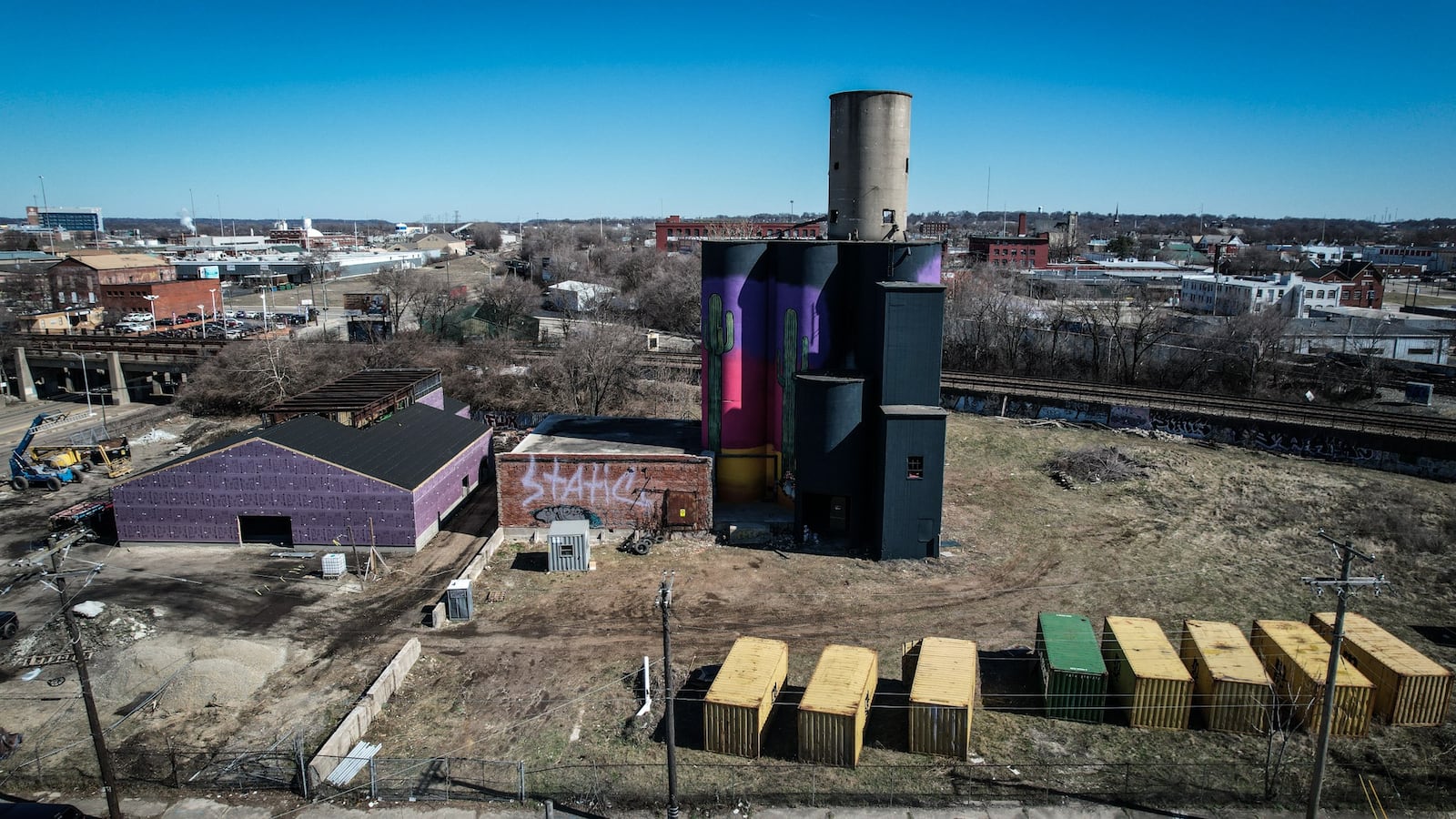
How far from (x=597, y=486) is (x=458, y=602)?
715cm

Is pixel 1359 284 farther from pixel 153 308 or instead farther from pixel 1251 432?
pixel 153 308

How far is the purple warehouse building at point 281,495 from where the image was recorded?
2728cm

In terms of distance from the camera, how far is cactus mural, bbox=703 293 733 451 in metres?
29.9

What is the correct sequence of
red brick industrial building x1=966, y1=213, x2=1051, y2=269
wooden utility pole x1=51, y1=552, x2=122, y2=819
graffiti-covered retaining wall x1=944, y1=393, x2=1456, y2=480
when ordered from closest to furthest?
wooden utility pole x1=51, y1=552, x2=122, y2=819 < graffiti-covered retaining wall x1=944, y1=393, x2=1456, y2=480 < red brick industrial building x1=966, y1=213, x2=1051, y2=269

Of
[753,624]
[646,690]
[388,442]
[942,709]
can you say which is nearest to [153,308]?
[388,442]

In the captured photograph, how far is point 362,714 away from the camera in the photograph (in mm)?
17828

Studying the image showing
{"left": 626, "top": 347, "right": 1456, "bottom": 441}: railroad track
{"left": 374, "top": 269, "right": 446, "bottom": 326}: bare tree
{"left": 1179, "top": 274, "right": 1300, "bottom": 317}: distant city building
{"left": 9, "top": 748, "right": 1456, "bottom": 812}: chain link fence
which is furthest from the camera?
{"left": 1179, "top": 274, "right": 1300, "bottom": 317}: distant city building

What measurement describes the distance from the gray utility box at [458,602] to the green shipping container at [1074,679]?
592 inches

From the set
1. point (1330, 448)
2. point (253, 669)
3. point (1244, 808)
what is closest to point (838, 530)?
point (1244, 808)

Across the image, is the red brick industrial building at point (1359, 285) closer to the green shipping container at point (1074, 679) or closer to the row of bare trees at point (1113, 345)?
the row of bare trees at point (1113, 345)

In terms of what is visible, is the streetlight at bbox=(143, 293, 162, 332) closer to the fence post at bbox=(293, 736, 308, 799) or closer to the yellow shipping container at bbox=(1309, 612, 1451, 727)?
the fence post at bbox=(293, 736, 308, 799)

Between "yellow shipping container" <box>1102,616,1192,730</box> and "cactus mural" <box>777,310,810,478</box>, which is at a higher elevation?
"cactus mural" <box>777,310,810,478</box>

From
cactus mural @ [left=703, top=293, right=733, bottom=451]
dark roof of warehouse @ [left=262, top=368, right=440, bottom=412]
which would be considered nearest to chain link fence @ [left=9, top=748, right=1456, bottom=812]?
cactus mural @ [left=703, top=293, right=733, bottom=451]

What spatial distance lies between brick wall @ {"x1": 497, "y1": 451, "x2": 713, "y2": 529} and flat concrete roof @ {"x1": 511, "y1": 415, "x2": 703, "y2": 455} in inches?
18.7
